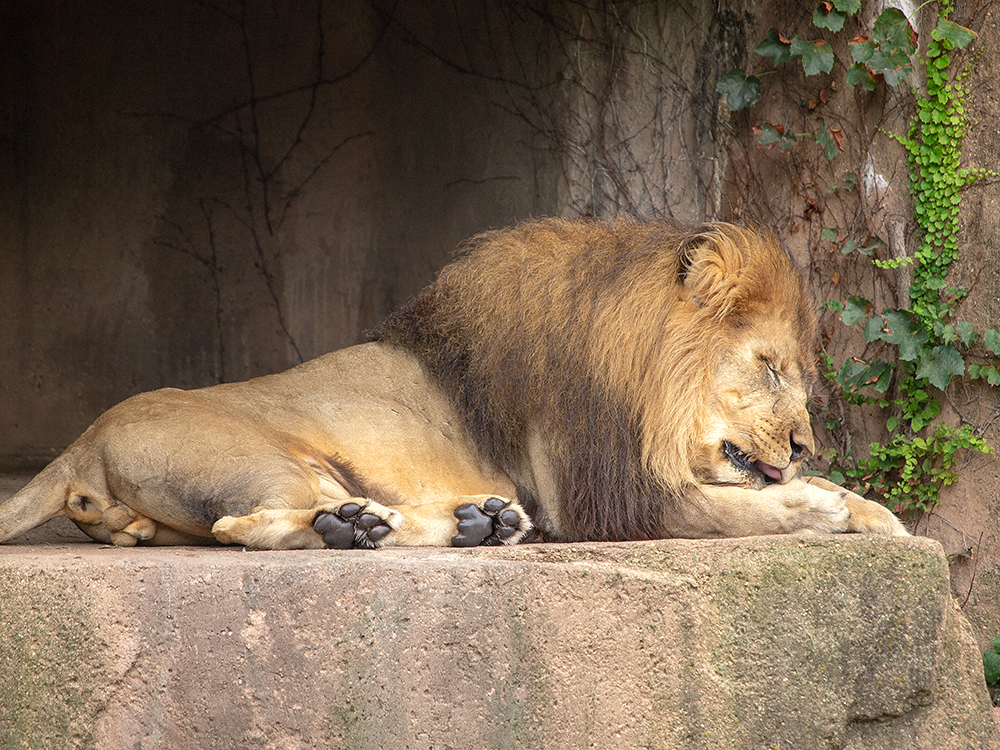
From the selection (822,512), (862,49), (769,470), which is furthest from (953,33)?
(822,512)

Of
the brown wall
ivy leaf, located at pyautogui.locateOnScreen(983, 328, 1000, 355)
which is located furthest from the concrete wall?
ivy leaf, located at pyautogui.locateOnScreen(983, 328, 1000, 355)

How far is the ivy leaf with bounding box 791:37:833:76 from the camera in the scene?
4.79 metres

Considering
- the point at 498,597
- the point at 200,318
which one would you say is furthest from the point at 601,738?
the point at 200,318

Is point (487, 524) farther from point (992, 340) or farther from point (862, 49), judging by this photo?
point (862, 49)

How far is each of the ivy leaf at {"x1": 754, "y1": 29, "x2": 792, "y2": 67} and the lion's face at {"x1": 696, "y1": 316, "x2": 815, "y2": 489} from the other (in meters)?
2.16

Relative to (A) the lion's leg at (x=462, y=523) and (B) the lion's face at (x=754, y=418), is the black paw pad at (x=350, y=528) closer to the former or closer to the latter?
(A) the lion's leg at (x=462, y=523)

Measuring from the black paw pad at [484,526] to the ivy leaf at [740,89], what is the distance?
2934 millimetres

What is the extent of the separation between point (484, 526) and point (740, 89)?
3.04 m

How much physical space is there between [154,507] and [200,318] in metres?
3.81

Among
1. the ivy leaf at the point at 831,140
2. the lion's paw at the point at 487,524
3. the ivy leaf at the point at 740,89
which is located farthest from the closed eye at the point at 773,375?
the ivy leaf at the point at 740,89

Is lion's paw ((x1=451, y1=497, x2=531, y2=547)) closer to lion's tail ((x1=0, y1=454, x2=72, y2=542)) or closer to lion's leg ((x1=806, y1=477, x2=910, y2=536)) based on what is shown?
lion's leg ((x1=806, y1=477, x2=910, y2=536))

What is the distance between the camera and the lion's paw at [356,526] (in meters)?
2.74

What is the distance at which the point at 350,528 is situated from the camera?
9.04 feet

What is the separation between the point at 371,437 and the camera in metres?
3.39
